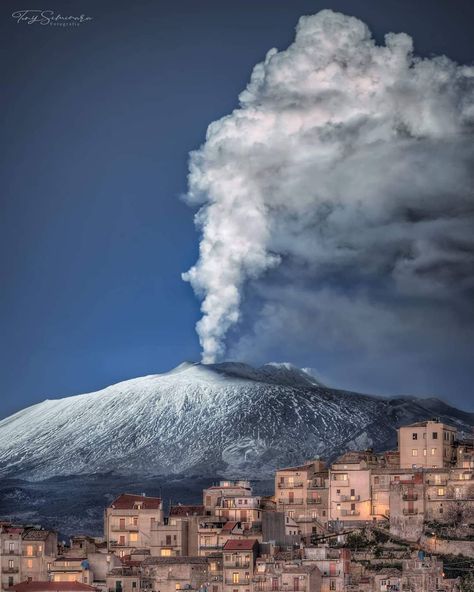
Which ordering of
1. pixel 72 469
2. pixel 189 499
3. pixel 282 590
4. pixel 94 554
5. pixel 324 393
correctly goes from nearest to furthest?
pixel 282 590
pixel 94 554
pixel 189 499
pixel 72 469
pixel 324 393

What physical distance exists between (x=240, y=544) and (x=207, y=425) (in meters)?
67.4

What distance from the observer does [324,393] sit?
154m

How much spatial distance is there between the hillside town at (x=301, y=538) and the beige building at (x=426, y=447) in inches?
3.1

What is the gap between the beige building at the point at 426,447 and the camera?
91062mm

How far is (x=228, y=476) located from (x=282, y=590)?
177 ft

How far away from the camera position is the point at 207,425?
14725 cm

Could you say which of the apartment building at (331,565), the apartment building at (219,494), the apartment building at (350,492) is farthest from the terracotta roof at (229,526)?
the apartment building at (331,565)

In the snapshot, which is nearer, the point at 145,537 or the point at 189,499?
the point at 145,537

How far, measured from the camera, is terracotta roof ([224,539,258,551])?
7900 cm

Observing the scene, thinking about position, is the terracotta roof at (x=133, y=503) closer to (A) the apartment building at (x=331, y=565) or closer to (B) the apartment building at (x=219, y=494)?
(B) the apartment building at (x=219, y=494)

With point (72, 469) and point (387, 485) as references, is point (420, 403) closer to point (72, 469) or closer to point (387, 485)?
point (72, 469)

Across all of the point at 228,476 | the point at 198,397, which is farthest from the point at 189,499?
the point at 198,397

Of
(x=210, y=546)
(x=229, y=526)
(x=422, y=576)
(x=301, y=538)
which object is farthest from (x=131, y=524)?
(x=422, y=576)

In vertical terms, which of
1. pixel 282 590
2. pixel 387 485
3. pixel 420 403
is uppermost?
pixel 420 403
